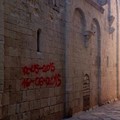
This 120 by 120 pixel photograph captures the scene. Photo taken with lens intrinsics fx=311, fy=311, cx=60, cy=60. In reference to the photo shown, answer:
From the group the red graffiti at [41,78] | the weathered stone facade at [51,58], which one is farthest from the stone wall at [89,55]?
the red graffiti at [41,78]

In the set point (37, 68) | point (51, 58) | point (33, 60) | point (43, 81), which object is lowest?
point (43, 81)

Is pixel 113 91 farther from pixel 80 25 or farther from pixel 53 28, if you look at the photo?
pixel 53 28

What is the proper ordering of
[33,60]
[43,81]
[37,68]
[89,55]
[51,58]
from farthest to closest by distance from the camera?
[89,55]
[51,58]
[43,81]
[37,68]
[33,60]

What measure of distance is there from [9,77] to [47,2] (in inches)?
140

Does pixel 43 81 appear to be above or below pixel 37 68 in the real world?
below

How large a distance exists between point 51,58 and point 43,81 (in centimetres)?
107

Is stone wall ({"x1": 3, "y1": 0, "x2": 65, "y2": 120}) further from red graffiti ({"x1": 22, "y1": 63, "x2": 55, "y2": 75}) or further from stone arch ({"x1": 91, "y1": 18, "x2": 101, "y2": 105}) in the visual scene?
stone arch ({"x1": 91, "y1": 18, "x2": 101, "y2": 105})

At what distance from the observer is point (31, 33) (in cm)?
1007

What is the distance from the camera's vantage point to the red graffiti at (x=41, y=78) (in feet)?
31.8

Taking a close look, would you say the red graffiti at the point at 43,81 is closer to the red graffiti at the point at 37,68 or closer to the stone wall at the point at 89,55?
the red graffiti at the point at 37,68

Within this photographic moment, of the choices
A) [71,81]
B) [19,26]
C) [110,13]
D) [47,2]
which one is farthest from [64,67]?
[110,13]

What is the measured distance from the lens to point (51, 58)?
11484 millimetres

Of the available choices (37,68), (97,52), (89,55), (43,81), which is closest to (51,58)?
(43,81)

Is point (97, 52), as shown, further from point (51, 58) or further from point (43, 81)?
point (43, 81)
